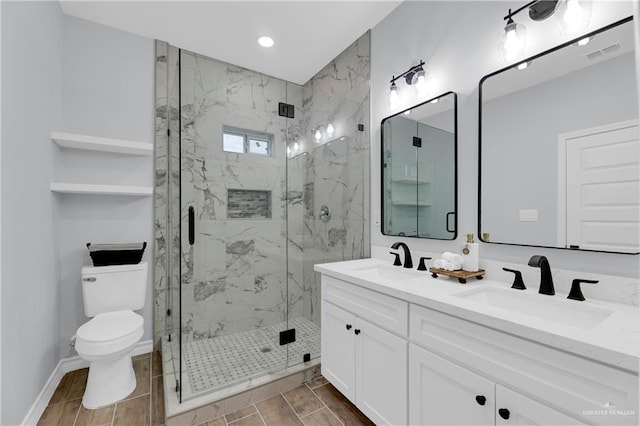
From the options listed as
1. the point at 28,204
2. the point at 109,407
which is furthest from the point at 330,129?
the point at 109,407

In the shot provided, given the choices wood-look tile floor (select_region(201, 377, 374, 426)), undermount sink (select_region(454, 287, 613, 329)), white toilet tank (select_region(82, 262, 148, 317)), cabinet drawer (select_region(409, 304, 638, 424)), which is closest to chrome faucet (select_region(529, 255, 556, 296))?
undermount sink (select_region(454, 287, 613, 329))

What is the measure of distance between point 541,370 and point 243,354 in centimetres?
197

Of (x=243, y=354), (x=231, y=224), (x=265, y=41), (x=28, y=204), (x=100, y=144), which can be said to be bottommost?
(x=243, y=354)

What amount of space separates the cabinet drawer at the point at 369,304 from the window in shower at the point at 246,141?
3.96 ft

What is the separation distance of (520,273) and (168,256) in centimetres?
255

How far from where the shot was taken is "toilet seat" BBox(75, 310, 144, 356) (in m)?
1.79

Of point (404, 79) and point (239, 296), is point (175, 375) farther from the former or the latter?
point (404, 79)

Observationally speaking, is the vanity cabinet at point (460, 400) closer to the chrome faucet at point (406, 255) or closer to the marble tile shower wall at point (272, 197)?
the chrome faucet at point (406, 255)

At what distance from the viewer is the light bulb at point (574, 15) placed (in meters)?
1.22

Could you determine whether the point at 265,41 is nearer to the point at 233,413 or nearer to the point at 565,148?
the point at 565,148

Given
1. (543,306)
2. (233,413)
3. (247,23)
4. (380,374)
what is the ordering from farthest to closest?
1. (247,23)
2. (233,413)
3. (380,374)
4. (543,306)

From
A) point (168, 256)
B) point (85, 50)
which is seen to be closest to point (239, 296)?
point (168, 256)

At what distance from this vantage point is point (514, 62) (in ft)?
4.79

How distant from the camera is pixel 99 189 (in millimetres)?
2205
